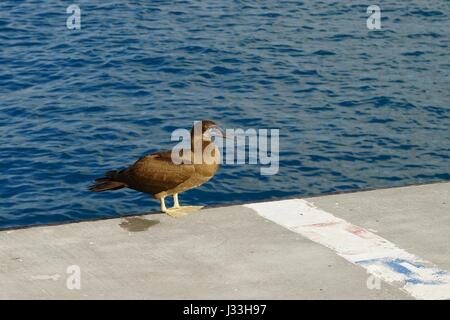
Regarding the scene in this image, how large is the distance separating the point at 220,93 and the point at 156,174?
9266 mm

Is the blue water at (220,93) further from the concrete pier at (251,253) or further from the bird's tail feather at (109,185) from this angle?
the concrete pier at (251,253)

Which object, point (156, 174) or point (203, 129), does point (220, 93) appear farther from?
point (156, 174)

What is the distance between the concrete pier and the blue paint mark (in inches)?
0.5

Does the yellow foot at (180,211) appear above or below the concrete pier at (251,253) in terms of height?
above

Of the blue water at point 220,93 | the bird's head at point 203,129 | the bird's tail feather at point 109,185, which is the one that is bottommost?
the blue water at point 220,93

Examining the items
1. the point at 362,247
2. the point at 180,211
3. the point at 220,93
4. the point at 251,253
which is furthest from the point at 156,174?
the point at 220,93

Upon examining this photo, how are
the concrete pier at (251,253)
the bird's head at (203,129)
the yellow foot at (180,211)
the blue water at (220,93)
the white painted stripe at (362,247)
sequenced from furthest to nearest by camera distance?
the blue water at (220,93), the bird's head at (203,129), the yellow foot at (180,211), the white painted stripe at (362,247), the concrete pier at (251,253)

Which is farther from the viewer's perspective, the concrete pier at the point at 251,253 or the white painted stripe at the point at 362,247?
the white painted stripe at the point at 362,247

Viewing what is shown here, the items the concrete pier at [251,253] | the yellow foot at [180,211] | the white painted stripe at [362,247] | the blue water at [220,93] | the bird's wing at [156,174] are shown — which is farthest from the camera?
the blue water at [220,93]

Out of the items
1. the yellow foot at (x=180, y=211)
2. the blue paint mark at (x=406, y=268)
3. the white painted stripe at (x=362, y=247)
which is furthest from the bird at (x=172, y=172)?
the blue paint mark at (x=406, y=268)

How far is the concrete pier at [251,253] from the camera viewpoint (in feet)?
32.7

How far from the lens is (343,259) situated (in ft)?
35.2

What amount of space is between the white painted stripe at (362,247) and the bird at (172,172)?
0.78 metres

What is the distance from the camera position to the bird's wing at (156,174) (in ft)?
39.1
